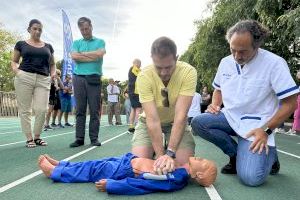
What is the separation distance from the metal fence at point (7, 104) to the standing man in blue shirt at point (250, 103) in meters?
21.5

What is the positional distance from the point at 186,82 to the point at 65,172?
1.40m

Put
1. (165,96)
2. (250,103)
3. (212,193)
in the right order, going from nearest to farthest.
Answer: (212,193)
(165,96)
(250,103)

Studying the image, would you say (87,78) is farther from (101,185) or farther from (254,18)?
(254,18)

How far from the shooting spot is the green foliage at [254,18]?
13333 millimetres

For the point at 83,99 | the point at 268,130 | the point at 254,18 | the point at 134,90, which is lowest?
the point at 268,130

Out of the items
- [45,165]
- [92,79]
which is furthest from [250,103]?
[92,79]

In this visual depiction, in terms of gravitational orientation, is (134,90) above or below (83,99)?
above

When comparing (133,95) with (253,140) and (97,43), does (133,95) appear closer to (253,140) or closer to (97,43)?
(97,43)

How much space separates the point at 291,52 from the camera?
1978 cm

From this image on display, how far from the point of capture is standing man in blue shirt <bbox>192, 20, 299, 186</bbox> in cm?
439

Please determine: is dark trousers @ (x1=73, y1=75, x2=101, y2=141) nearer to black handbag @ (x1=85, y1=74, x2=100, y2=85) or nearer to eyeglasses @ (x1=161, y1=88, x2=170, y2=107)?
black handbag @ (x1=85, y1=74, x2=100, y2=85)

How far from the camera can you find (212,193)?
4.05m

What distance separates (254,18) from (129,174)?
43.4ft

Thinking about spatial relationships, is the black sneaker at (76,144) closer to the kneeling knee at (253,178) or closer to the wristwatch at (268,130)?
Answer: the kneeling knee at (253,178)
